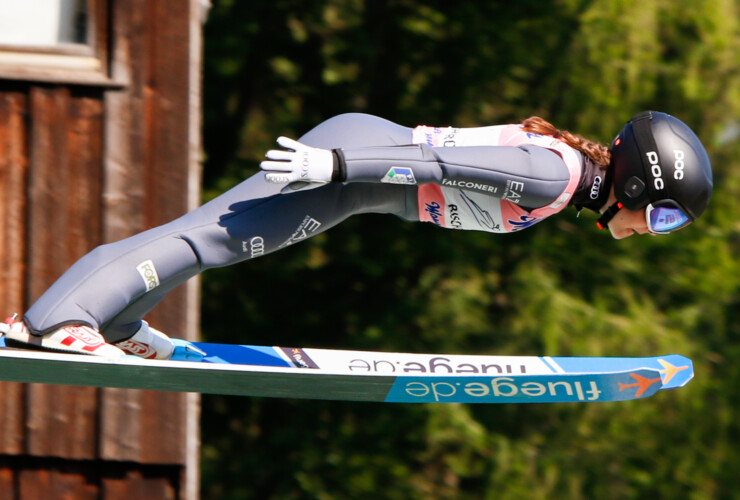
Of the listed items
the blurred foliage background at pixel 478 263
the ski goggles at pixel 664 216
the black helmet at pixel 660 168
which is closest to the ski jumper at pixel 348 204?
the black helmet at pixel 660 168

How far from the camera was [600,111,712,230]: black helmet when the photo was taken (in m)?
3.86

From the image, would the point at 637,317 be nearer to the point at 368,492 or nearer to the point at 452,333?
the point at 452,333

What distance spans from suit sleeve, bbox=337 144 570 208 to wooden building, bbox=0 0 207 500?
178cm

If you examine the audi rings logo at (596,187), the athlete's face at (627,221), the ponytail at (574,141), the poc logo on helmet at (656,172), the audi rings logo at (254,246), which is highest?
the ponytail at (574,141)

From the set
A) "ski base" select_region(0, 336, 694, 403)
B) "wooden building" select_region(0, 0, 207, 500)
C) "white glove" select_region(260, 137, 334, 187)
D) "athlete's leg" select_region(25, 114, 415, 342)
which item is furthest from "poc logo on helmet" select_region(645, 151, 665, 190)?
"wooden building" select_region(0, 0, 207, 500)

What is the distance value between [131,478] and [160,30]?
2324 millimetres

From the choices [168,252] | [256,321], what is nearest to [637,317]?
[256,321]

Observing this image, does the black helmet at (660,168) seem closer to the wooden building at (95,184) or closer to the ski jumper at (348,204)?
the ski jumper at (348,204)

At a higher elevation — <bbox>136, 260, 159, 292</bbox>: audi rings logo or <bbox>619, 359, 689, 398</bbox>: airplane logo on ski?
<bbox>136, 260, 159, 292</bbox>: audi rings logo

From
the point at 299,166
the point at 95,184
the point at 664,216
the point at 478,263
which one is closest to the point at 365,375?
the point at 299,166

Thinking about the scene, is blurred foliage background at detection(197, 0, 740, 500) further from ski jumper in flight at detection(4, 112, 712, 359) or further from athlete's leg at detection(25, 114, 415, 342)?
athlete's leg at detection(25, 114, 415, 342)

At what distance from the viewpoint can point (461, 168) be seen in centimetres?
366

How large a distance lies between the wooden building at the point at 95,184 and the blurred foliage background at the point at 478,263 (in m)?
5.12

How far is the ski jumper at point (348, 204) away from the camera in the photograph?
3.68 meters
